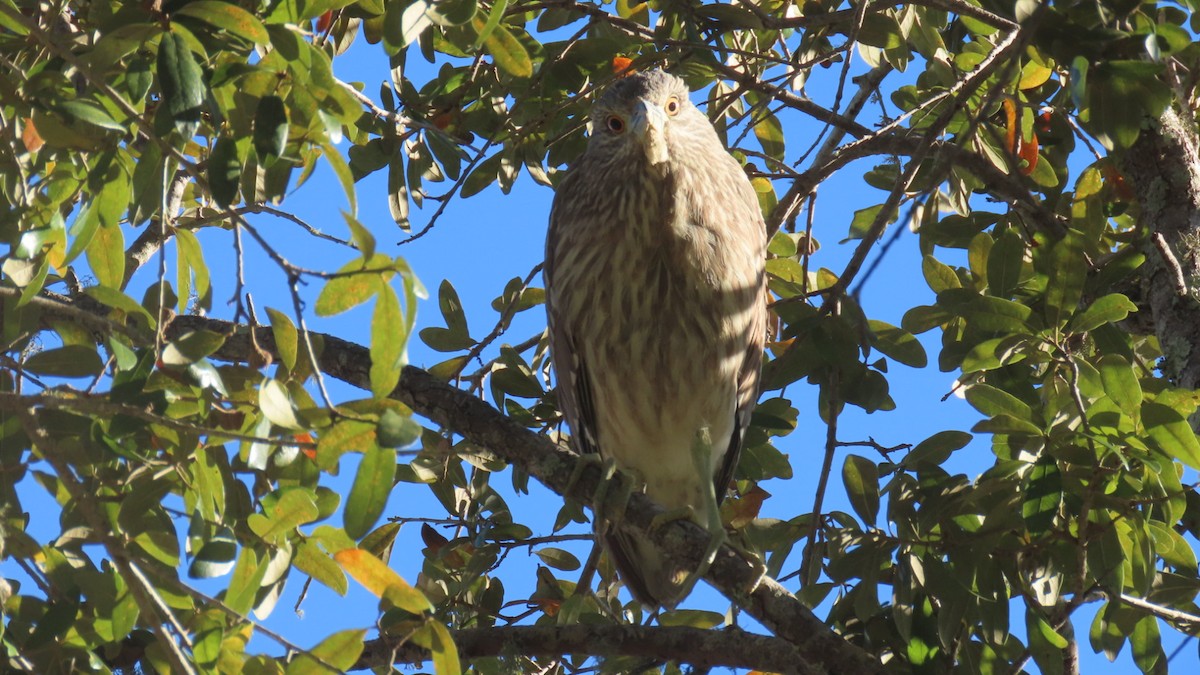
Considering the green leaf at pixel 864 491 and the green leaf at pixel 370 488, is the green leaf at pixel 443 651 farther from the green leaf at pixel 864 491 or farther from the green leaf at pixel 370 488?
the green leaf at pixel 864 491

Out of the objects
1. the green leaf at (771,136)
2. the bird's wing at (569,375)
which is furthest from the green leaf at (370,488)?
the green leaf at (771,136)

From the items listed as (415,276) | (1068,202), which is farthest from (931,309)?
(415,276)

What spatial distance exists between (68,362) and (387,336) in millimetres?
730

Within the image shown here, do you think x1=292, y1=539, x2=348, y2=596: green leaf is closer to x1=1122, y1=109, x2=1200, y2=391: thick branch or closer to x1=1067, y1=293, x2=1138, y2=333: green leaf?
x1=1067, y1=293, x2=1138, y2=333: green leaf

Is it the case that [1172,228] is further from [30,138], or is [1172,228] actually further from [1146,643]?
[30,138]

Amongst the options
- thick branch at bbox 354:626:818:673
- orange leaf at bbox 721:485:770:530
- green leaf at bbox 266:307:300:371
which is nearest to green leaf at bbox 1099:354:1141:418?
thick branch at bbox 354:626:818:673

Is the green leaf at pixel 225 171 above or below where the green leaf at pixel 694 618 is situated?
above

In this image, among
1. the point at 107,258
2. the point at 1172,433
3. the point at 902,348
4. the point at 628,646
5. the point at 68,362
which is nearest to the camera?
the point at 68,362

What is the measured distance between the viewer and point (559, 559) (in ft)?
10.8

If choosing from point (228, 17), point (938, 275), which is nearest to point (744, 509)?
point (938, 275)

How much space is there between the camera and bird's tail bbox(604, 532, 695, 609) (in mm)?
3398

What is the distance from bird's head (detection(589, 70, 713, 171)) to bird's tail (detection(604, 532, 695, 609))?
3.67 ft

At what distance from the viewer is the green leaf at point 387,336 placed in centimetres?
153

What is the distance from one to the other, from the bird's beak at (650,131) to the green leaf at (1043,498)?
155 centimetres
